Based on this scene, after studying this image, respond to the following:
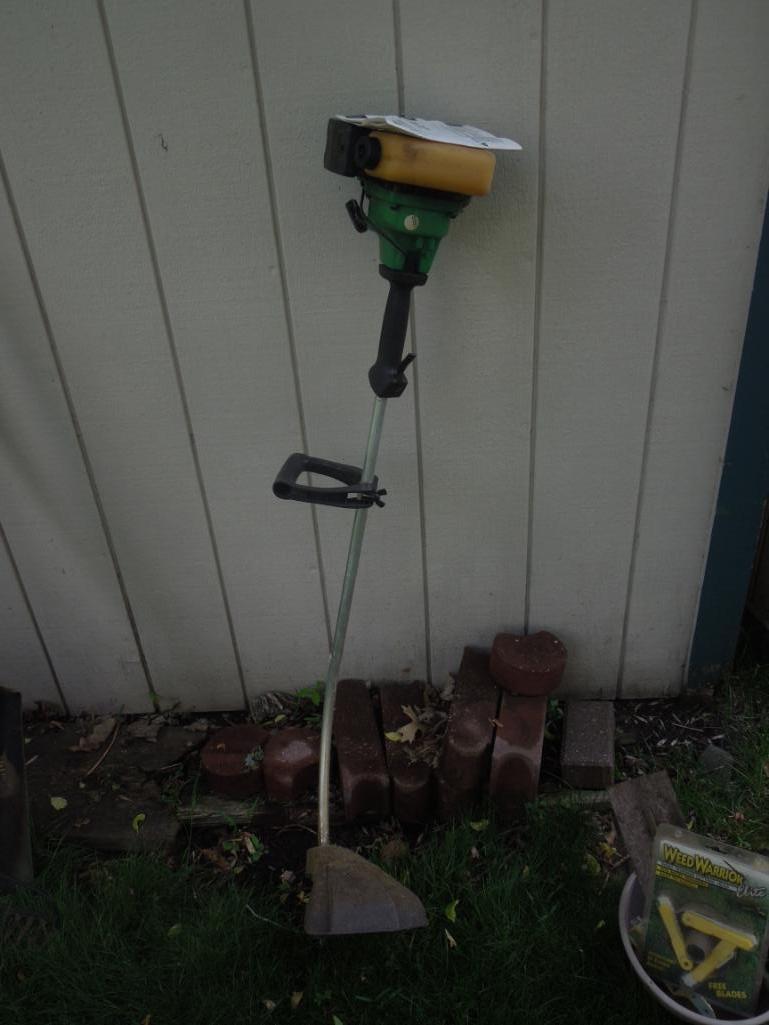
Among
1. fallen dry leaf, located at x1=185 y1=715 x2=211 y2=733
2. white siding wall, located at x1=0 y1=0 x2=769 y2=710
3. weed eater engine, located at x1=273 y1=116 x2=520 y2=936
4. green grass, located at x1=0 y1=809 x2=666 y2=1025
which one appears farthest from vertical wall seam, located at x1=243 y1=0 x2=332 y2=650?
green grass, located at x1=0 y1=809 x2=666 y2=1025

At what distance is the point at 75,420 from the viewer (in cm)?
190

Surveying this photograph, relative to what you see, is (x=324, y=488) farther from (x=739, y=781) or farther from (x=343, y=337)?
(x=739, y=781)

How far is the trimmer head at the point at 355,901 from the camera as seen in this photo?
161 centimetres

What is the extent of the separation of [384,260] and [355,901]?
1.31m

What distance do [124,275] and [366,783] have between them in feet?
4.32

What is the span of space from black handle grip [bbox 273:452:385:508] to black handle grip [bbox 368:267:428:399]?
0.19m

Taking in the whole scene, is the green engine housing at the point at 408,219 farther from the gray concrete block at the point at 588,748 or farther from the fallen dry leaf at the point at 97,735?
the fallen dry leaf at the point at 97,735

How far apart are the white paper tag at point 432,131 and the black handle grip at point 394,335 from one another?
24 centimetres

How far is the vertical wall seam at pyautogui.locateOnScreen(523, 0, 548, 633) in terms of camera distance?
152cm

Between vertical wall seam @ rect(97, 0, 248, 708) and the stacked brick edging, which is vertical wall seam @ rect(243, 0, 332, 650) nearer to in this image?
vertical wall seam @ rect(97, 0, 248, 708)

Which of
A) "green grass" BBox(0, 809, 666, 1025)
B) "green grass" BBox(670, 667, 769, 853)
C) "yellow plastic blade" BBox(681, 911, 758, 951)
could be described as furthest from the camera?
"green grass" BBox(670, 667, 769, 853)

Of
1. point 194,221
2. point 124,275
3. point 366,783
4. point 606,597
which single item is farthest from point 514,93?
point 366,783

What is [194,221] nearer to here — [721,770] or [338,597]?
[338,597]

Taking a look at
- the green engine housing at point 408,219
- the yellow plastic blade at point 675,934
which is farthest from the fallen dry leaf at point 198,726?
the green engine housing at point 408,219
